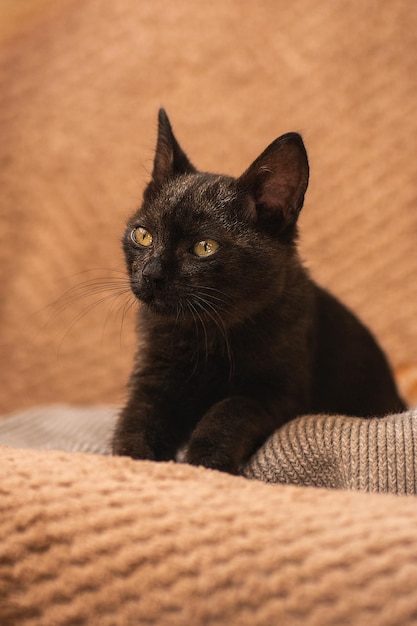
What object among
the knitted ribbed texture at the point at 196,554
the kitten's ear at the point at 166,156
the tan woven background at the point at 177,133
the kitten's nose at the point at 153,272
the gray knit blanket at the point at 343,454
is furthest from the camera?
the tan woven background at the point at 177,133

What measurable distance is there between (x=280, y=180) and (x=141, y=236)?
229mm

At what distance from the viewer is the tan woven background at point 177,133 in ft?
5.15

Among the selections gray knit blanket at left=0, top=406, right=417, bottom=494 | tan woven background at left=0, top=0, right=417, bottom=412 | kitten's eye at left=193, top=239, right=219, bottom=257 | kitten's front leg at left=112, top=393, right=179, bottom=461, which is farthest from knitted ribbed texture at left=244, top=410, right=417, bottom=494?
tan woven background at left=0, top=0, right=417, bottom=412

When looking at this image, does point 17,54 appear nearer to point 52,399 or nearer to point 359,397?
point 52,399

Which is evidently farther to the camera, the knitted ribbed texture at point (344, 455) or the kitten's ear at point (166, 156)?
the kitten's ear at point (166, 156)

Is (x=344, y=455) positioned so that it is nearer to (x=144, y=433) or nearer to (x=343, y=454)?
(x=343, y=454)

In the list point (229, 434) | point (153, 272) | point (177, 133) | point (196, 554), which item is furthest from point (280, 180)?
point (177, 133)

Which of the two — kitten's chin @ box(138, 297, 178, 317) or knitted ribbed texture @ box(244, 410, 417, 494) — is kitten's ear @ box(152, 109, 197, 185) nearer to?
kitten's chin @ box(138, 297, 178, 317)

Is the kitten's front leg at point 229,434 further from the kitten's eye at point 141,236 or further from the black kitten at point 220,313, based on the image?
the kitten's eye at point 141,236

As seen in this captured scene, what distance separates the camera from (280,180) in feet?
3.20

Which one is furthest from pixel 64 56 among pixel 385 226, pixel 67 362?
pixel 385 226

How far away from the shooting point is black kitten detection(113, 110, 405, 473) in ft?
3.03

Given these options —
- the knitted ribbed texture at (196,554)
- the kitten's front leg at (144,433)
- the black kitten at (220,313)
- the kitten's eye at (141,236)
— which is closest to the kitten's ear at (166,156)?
the black kitten at (220,313)

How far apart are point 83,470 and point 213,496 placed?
15 cm
